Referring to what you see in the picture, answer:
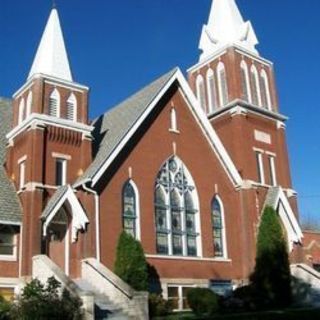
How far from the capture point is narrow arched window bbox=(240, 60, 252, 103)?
35.4 m

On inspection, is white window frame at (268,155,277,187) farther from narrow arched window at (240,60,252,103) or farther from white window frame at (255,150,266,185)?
narrow arched window at (240,60,252,103)

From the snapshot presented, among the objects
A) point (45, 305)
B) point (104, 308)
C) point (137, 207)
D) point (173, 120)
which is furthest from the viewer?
point (173, 120)

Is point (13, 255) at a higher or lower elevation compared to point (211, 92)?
lower

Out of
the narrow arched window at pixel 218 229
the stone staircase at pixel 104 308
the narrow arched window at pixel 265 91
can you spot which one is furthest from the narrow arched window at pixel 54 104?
the narrow arched window at pixel 265 91

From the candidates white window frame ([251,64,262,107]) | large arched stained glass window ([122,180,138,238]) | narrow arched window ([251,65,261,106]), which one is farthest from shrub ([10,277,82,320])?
white window frame ([251,64,262,107])

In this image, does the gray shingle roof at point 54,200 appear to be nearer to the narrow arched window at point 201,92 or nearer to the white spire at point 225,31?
the narrow arched window at point 201,92

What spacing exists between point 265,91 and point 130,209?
13.9 m

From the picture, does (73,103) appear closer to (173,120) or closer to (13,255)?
(173,120)

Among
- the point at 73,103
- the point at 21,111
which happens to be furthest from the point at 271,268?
the point at 21,111

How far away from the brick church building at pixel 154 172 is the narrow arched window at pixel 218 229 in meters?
0.06

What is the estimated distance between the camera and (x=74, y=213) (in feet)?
86.3

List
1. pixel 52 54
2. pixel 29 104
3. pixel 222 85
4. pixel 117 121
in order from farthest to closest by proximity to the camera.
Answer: pixel 222 85 → pixel 117 121 → pixel 52 54 → pixel 29 104

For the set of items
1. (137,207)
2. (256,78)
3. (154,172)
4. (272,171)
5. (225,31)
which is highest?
(225,31)

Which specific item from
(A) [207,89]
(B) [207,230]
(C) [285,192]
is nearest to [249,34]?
(A) [207,89]
